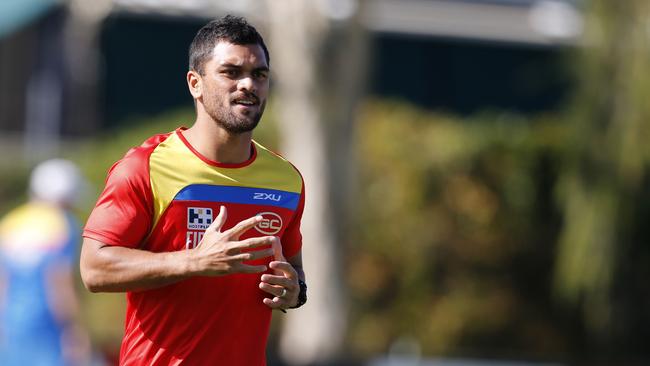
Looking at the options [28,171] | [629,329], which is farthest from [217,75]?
[28,171]

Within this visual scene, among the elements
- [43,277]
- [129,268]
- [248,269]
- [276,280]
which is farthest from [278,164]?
[43,277]

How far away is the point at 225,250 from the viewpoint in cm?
404

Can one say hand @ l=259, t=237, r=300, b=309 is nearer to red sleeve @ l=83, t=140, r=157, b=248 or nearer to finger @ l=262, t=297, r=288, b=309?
finger @ l=262, t=297, r=288, b=309

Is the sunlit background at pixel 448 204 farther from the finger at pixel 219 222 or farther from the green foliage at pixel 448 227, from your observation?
the finger at pixel 219 222

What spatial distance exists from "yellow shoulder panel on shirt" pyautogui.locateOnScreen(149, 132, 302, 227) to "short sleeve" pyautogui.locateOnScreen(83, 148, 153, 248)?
0.04 metres

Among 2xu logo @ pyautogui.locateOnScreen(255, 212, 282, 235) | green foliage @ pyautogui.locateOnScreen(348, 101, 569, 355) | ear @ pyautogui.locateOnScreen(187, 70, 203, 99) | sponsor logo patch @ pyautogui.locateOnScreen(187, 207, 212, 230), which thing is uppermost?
ear @ pyautogui.locateOnScreen(187, 70, 203, 99)

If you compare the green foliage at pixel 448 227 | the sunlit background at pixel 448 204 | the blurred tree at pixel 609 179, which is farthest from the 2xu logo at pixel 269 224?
the green foliage at pixel 448 227

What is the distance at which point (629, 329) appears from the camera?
1470 centimetres

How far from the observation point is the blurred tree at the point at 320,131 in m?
12.4

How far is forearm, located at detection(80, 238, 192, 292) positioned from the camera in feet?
13.6

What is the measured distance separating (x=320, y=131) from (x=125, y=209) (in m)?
8.38

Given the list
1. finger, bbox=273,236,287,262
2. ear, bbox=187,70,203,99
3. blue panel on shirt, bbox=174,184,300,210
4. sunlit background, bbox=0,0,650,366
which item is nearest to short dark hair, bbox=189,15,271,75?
ear, bbox=187,70,203,99

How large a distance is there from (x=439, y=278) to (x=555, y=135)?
80.9 inches

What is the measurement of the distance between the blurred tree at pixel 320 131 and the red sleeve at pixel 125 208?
8032mm
